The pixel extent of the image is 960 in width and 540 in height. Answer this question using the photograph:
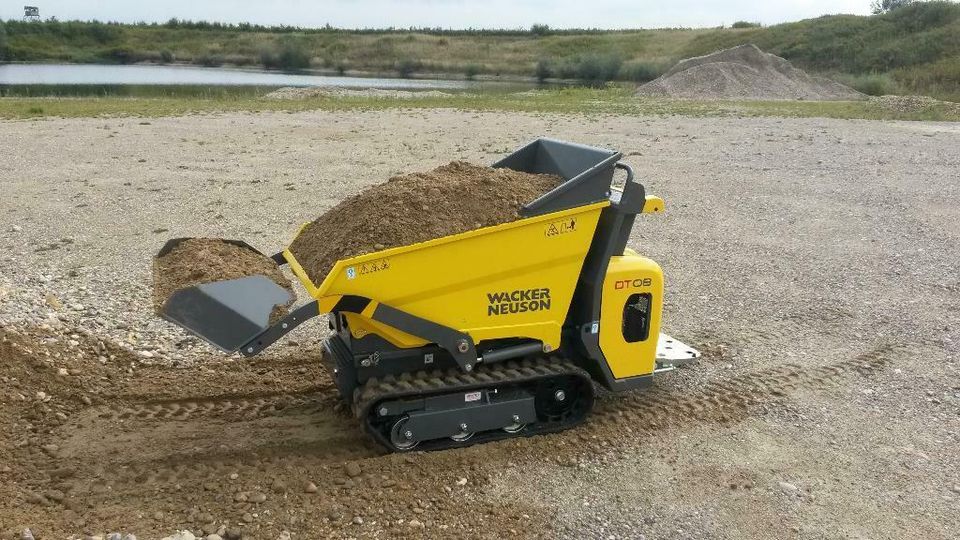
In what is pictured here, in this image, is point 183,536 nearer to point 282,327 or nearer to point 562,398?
point 282,327

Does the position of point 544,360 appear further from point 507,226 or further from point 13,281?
point 13,281

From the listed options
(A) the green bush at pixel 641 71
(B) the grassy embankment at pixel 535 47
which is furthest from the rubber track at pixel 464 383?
(A) the green bush at pixel 641 71

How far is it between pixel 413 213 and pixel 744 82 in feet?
116

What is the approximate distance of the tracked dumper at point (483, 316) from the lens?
397 centimetres

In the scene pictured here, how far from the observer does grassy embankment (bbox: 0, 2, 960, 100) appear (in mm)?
47750

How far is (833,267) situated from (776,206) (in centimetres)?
295

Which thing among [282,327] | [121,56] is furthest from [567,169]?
[121,56]

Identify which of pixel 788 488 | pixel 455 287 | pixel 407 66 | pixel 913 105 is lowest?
pixel 788 488

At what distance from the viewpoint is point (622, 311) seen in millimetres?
4703

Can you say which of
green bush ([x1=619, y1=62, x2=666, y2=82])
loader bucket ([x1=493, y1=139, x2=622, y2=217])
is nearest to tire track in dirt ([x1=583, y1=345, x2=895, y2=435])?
loader bucket ([x1=493, y1=139, x2=622, y2=217])

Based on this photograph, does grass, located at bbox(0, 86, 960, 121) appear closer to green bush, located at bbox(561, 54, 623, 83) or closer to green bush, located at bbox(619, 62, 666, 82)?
green bush, located at bbox(619, 62, 666, 82)

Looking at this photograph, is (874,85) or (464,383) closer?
(464,383)

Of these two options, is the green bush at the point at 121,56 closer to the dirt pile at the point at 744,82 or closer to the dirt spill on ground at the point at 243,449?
the dirt pile at the point at 744,82

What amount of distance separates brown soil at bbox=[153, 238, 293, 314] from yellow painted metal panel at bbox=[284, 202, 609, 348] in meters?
0.19
